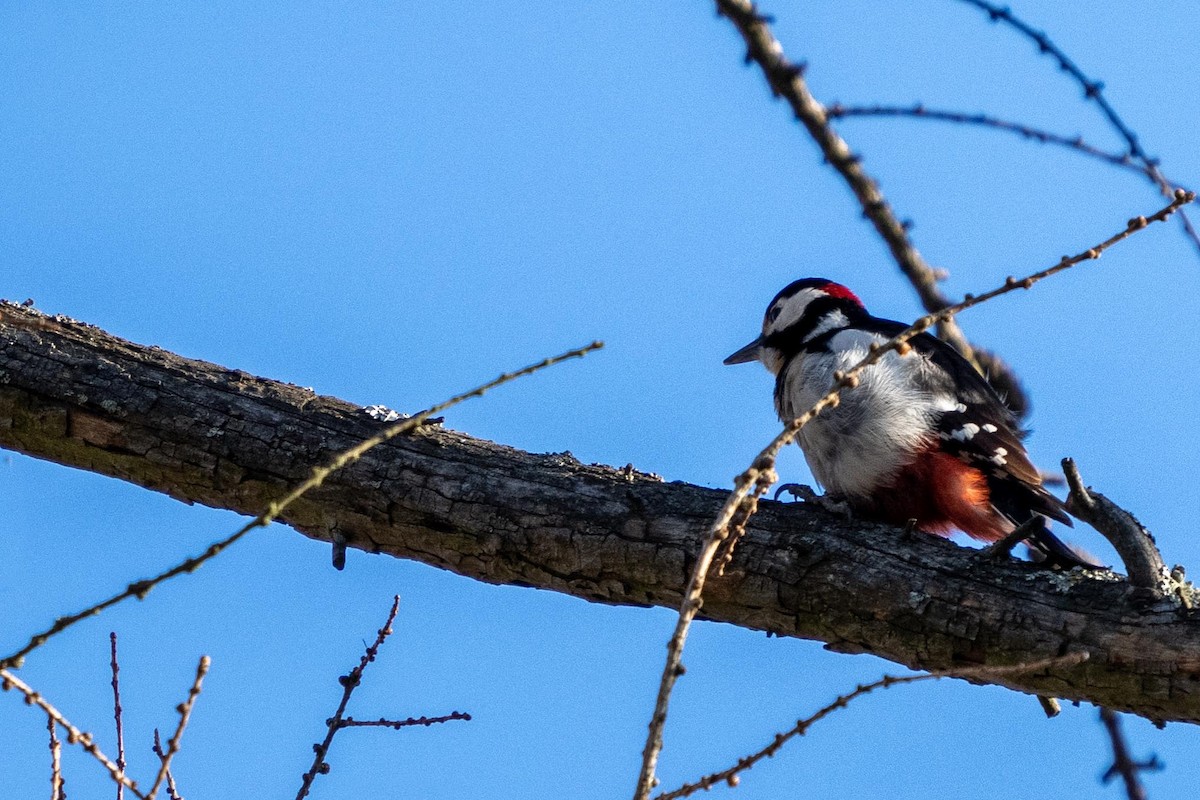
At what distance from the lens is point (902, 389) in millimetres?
3939

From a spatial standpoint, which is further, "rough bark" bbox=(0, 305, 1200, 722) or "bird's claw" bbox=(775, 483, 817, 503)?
"bird's claw" bbox=(775, 483, 817, 503)

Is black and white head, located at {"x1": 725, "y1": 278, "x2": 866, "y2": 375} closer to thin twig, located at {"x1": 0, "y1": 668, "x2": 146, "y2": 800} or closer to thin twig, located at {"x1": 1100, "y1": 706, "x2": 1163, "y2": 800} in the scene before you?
thin twig, located at {"x1": 1100, "y1": 706, "x2": 1163, "y2": 800}

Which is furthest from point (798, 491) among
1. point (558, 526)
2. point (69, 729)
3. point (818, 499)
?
point (69, 729)

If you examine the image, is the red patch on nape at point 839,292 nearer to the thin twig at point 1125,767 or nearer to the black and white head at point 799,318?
the black and white head at point 799,318

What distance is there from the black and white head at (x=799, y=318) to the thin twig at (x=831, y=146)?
1426mm

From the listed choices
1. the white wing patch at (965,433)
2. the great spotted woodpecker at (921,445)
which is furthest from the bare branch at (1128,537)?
the white wing patch at (965,433)

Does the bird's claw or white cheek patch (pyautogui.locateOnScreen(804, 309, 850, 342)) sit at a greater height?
white cheek patch (pyautogui.locateOnScreen(804, 309, 850, 342))

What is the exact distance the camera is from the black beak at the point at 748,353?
5.20m

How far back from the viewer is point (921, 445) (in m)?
3.82

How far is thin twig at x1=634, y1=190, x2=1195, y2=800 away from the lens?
5.47ft

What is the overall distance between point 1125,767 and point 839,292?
9.07ft

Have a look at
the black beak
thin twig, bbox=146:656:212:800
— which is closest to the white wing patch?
the black beak

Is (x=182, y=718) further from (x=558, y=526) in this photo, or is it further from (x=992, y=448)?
(x=992, y=448)

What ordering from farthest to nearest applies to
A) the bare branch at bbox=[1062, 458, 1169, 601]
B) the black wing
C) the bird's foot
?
the black wing → the bird's foot → the bare branch at bbox=[1062, 458, 1169, 601]
